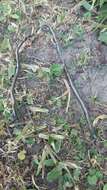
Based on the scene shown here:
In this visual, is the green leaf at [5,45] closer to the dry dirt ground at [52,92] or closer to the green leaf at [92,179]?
the dry dirt ground at [52,92]

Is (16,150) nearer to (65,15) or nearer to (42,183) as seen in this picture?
(42,183)

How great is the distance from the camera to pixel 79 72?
2174 millimetres

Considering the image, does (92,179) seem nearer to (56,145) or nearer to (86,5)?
(56,145)

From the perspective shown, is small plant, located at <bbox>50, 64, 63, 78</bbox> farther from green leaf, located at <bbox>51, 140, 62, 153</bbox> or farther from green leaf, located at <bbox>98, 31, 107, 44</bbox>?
green leaf, located at <bbox>51, 140, 62, 153</bbox>

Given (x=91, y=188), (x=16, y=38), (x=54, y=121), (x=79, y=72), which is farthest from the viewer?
(x=16, y=38)

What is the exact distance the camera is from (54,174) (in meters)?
1.81

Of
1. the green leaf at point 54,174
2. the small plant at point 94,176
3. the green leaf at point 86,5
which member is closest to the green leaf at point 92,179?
the small plant at point 94,176

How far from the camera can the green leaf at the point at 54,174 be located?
5.94ft

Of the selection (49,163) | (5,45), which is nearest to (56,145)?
(49,163)

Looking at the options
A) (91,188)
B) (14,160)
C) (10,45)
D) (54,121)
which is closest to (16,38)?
(10,45)

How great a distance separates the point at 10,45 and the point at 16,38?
0.25 feet

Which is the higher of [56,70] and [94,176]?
[56,70]

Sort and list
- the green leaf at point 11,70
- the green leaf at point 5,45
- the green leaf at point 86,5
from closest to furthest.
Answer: the green leaf at point 11,70 < the green leaf at point 5,45 < the green leaf at point 86,5

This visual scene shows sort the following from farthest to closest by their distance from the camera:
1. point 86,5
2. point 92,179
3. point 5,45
Result: point 86,5
point 5,45
point 92,179
